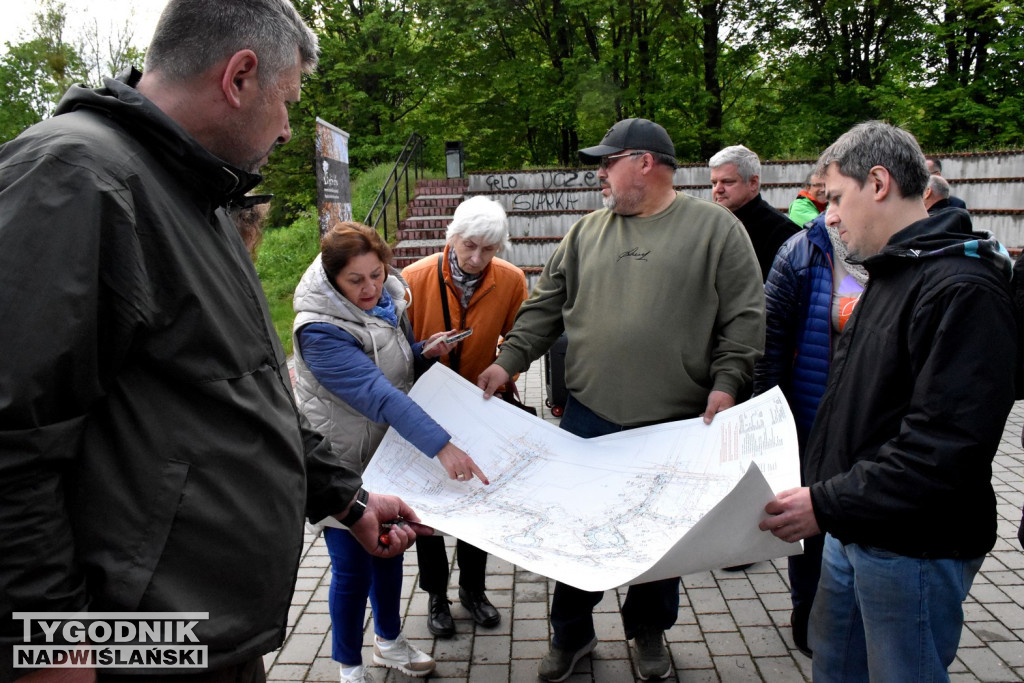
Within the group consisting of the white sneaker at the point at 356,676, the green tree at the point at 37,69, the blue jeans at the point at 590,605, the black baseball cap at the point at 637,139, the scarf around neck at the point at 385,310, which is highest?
the green tree at the point at 37,69

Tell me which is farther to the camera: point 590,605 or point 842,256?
point 590,605

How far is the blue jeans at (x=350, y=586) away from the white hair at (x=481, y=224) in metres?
1.37

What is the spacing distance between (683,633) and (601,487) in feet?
5.19

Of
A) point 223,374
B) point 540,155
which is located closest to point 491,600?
point 223,374

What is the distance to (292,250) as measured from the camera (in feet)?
55.5

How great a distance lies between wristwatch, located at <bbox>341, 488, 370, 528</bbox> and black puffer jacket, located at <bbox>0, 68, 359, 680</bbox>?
0.45 m

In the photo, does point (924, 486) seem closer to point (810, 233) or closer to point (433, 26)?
point (810, 233)

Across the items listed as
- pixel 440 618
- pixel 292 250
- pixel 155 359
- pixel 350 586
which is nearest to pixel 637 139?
pixel 350 586

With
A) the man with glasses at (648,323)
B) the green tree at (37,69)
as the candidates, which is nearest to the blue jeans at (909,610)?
the man with glasses at (648,323)

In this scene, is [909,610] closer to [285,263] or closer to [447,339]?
[447,339]

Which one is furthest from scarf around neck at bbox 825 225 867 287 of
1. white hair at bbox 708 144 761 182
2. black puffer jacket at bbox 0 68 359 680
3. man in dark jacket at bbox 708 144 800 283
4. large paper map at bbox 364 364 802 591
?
black puffer jacket at bbox 0 68 359 680

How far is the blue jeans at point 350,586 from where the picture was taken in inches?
116

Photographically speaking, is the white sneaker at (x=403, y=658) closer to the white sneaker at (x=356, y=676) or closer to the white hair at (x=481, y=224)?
the white sneaker at (x=356, y=676)

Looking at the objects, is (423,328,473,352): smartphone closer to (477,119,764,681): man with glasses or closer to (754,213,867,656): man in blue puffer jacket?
(477,119,764,681): man with glasses
